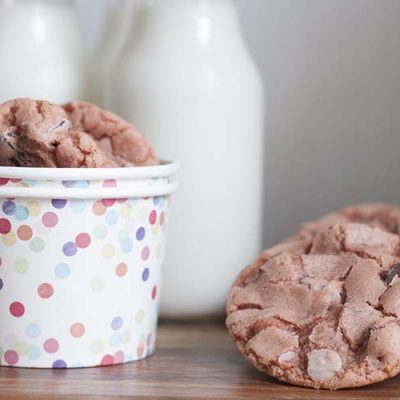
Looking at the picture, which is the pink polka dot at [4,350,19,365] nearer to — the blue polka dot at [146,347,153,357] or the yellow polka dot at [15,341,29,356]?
the yellow polka dot at [15,341,29,356]

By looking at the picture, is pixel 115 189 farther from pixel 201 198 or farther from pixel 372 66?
pixel 372 66

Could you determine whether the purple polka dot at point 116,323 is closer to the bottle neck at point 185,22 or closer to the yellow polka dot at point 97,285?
the yellow polka dot at point 97,285

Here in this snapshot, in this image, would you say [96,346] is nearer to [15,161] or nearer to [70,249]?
[70,249]

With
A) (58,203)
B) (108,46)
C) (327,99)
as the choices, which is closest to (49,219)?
(58,203)

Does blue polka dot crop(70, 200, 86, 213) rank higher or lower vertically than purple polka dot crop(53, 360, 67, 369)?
higher

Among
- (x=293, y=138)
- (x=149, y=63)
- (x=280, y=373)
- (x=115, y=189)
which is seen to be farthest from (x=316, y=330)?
(x=293, y=138)

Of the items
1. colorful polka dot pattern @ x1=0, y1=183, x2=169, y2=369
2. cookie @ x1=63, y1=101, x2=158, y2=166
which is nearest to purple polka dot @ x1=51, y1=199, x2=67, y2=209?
colorful polka dot pattern @ x1=0, y1=183, x2=169, y2=369

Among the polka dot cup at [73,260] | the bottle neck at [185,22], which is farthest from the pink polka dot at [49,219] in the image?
the bottle neck at [185,22]
